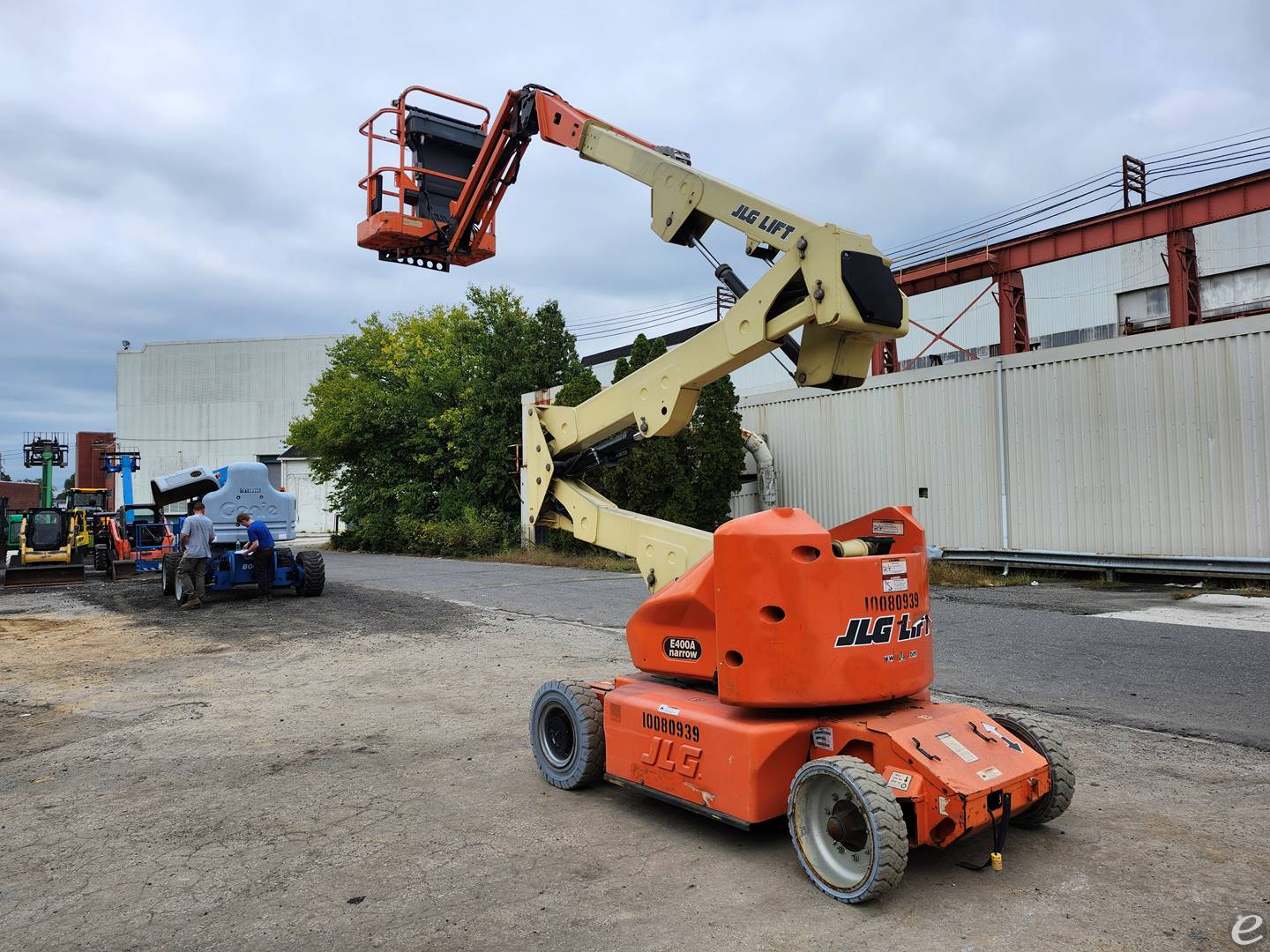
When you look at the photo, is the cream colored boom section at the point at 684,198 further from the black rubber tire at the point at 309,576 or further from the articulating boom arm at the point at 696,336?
the black rubber tire at the point at 309,576

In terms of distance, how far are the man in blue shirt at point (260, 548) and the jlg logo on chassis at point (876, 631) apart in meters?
12.8

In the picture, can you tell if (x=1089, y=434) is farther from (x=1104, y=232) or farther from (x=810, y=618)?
(x=810, y=618)

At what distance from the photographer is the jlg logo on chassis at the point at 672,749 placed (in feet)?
14.7

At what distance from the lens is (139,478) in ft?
192

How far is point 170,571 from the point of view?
15461 millimetres

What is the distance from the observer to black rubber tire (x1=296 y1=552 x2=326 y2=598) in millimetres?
15602

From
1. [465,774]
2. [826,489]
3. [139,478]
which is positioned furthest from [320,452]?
[139,478]

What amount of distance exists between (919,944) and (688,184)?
4.47 meters

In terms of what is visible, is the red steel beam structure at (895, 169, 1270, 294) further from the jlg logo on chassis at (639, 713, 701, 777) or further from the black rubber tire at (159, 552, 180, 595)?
the black rubber tire at (159, 552, 180, 595)

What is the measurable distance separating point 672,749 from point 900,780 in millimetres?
1229

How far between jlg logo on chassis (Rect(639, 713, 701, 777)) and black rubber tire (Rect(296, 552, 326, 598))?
39.9 feet

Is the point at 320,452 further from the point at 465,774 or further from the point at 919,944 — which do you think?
the point at 919,944

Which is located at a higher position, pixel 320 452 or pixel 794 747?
pixel 320 452

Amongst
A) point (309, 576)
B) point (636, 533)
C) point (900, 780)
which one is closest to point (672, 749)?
point (900, 780)
